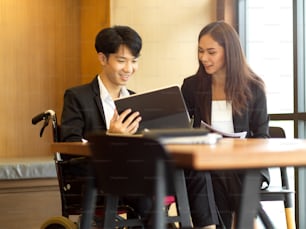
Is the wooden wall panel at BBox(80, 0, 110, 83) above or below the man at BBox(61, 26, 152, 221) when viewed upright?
above

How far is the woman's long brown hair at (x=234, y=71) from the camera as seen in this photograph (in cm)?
234

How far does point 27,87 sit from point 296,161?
2.90 m

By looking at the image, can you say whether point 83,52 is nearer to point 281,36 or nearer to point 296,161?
point 281,36

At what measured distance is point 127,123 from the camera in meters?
1.87

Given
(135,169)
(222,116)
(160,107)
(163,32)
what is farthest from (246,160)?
(163,32)

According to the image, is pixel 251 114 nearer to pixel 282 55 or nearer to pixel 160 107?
pixel 160 107

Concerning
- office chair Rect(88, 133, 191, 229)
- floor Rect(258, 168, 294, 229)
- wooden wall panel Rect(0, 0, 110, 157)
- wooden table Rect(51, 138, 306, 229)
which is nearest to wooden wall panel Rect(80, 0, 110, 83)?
wooden wall panel Rect(0, 0, 110, 157)

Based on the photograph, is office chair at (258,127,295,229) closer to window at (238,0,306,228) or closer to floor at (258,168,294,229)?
window at (238,0,306,228)

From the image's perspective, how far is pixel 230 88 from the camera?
7.72 feet

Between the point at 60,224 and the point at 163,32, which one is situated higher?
the point at 163,32

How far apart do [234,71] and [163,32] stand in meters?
1.48

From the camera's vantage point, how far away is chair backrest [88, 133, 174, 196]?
4.05 ft

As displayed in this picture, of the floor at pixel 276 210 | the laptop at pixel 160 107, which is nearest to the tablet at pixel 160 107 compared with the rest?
the laptop at pixel 160 107

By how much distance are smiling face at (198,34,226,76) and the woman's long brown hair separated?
16 millimetres
